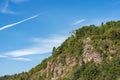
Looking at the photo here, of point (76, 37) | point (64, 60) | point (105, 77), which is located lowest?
point (105, 77)

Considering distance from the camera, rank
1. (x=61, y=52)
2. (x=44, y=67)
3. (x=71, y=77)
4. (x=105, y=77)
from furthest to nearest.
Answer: (x=44, y=67) < (x=61, y=52) < (x=71, y=77) < (x=105, y=77)

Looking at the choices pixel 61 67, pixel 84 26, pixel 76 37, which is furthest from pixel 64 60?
pixel 84 26

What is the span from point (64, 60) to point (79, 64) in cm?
944

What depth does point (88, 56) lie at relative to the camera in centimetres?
12619

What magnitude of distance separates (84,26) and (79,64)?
2731 cm

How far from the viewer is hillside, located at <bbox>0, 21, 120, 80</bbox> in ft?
388

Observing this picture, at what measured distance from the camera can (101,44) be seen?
12600cm

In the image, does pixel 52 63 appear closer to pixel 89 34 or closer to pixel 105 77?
pixel 89 34

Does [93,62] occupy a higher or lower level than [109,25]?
lower

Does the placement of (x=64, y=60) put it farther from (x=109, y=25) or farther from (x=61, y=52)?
(x=109, y=25)

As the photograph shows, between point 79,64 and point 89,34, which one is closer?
point 79,64

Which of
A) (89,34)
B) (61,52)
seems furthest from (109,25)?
(61,52)

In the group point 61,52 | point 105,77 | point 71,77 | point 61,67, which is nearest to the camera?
point 105,77

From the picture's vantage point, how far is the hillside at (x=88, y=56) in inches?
4651
